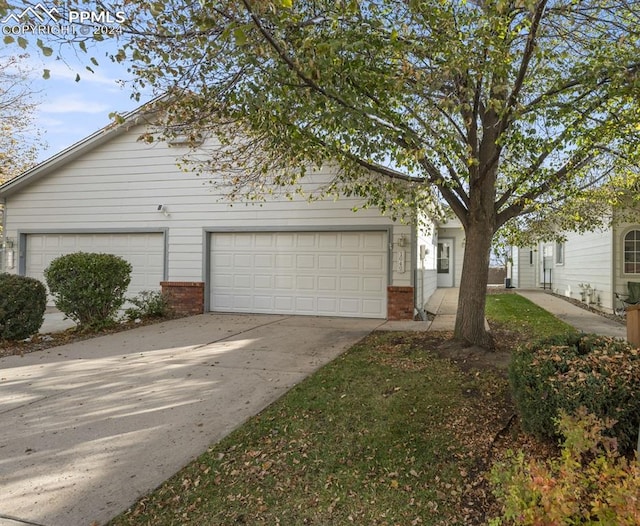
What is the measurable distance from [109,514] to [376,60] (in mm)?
4794

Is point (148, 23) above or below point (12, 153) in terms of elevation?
below

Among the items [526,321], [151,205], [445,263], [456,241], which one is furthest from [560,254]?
[151,205]

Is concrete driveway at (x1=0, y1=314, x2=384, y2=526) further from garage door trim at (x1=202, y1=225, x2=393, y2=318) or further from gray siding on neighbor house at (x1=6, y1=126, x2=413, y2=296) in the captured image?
gray siding on neighbor house at (x1=6, y1=126, x2=413, y2=296)

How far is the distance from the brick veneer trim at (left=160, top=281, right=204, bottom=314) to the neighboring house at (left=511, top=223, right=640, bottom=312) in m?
9.47

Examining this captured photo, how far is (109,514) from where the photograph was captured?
269cm

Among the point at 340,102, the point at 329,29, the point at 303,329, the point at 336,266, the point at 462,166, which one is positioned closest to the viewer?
the point at 340,102

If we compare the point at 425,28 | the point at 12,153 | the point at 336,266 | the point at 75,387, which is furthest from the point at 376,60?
the point at 12,153

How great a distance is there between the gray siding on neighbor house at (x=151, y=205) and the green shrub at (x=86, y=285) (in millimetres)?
2801

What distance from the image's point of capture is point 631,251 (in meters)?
11.1

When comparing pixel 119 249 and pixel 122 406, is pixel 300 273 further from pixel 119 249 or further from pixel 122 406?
pixel 122 406

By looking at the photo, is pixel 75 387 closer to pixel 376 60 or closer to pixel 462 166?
pixel 376 60

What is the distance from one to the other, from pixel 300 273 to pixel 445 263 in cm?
1231

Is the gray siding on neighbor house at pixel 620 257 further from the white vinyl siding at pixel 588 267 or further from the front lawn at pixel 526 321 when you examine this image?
the front lawn at pixel 526 321

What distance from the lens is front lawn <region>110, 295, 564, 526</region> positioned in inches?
107
